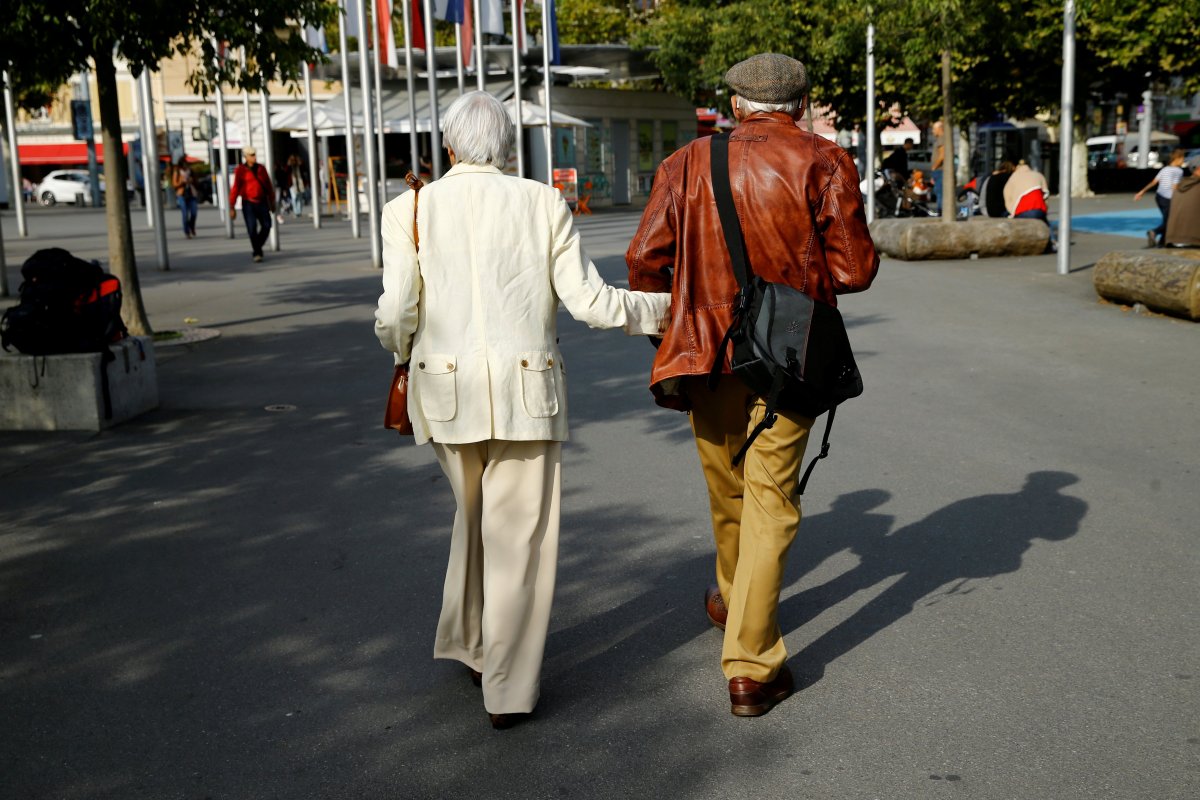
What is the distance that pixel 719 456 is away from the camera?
418cm

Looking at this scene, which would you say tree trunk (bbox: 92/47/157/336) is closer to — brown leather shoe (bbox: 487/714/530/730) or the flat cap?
brown leather shoe (bbox: 487/714/530/730)

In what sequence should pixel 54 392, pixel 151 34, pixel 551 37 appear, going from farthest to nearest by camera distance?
1. pixel 551 37
2. pixel 151 34
3. pixel 54 392

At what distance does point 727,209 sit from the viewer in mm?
3836

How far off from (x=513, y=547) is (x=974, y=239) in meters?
15.9

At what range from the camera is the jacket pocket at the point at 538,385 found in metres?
3.73

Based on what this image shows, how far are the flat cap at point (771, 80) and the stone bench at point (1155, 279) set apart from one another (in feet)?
29.2

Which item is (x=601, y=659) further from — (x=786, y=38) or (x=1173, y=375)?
(x=786, y=38)

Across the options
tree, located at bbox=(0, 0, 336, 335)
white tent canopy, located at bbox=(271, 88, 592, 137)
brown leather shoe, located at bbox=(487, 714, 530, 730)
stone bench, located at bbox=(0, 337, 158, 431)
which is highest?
white tent canopy, located at bbox=(271, 88, 592, 137)

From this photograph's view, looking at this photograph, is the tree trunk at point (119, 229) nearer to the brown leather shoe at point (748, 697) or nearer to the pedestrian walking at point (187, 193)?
the brown leather shoe at point (748, 697)

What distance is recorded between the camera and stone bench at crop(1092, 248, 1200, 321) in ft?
38.6

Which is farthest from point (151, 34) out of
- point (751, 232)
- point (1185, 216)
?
point (1185, 216)

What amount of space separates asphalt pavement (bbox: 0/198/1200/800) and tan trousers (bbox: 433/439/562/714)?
15 centimetres

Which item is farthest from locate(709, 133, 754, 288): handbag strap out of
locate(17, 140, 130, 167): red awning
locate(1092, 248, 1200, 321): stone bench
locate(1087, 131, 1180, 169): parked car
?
locate(17, 140, 130, 167): red awning

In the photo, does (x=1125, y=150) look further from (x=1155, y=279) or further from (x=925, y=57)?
(x=1155, y=279)
